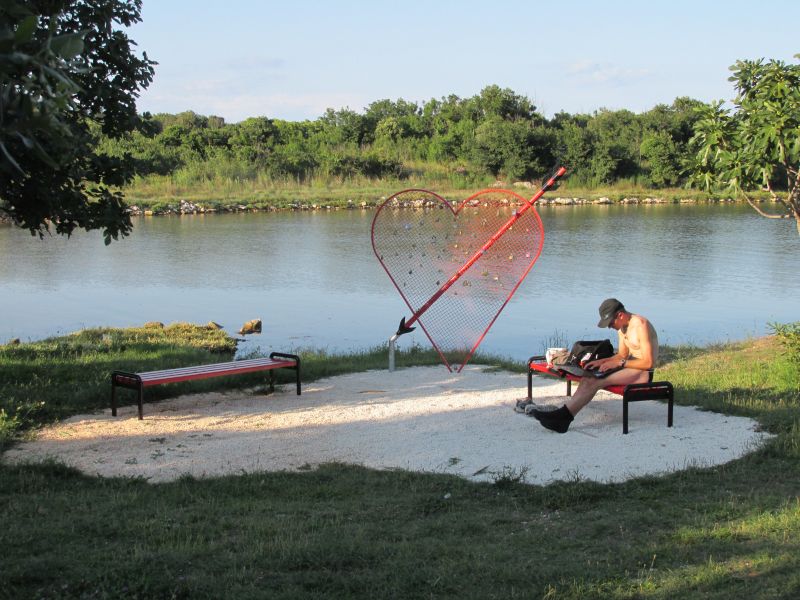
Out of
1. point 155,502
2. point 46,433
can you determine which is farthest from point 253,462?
point 46,433

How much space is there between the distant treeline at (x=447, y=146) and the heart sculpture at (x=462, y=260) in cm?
4345

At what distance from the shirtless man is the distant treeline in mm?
47703

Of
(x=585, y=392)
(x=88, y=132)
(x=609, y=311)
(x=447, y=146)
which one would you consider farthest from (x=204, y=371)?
(x=447, y=146)

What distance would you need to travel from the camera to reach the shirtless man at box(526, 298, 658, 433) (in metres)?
8.31

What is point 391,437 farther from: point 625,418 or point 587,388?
point 625,418

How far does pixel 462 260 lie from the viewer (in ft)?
39.2

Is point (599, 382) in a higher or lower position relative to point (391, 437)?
higher

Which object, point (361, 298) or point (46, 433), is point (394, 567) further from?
point (361, 298)

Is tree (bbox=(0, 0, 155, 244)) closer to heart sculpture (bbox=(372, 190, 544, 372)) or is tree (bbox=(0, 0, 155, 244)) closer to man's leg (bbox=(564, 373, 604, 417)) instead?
heart sculpture (bbox=(372, 190, 544, 372))

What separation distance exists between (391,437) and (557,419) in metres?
1.52

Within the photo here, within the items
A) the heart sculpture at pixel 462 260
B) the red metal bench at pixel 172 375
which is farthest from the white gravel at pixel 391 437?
the heart sculpture at pixel 462 260

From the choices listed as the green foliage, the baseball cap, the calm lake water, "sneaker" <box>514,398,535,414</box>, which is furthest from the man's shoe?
the calm lake water

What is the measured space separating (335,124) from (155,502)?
196 ft

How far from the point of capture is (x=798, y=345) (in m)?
10.0
